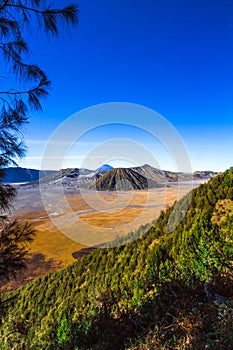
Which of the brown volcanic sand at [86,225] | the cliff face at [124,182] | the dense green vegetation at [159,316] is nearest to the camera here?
the dense green vegetation at [159,316]

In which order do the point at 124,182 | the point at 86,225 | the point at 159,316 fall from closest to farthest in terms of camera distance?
the point at 159,316
the point at 124,182
the point at 86,225

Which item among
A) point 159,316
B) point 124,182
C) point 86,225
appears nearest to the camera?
point 159,316

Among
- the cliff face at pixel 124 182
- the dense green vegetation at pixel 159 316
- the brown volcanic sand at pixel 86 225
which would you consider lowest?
the brown volcanic sand at pixel 86 225

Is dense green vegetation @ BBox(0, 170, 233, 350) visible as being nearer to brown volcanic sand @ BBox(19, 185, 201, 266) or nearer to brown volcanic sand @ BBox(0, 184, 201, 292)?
brown volcanic sand @ BBox(0, 184, 201, 292)

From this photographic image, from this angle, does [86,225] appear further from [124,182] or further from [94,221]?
[124,182]

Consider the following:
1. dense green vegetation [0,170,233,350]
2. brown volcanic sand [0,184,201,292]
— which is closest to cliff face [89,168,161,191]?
brown volcanic sand [0,184,201,292]

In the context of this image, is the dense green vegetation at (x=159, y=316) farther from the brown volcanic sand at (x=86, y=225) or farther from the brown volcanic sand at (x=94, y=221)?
the brown volcanic sand at (x=94, y=221)

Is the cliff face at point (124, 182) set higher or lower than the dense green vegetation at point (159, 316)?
higher

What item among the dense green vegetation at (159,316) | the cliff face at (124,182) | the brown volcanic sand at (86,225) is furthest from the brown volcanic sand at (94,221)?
the dense green vegetation at (159,316)

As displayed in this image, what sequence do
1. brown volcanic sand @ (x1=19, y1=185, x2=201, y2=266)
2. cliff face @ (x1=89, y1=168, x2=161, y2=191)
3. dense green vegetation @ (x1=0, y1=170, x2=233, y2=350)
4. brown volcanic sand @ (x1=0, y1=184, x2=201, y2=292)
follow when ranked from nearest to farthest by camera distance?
dense green vegetation @ (x1=0, y1=170, x2=233, y2=350) → brown volcanic sand @ (x1=0, y1=184, x2=201, y2=292) → brown volcanic sand @ (x1=19, y1=185, x2=201, y2=266) → cliff face @ (x1=89, y1=168, x2=161, y2=191)

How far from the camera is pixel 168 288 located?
11.2ft

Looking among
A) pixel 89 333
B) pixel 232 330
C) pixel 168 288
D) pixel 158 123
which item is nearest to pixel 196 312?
pixel 232 330

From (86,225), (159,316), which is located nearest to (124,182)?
(86,225)

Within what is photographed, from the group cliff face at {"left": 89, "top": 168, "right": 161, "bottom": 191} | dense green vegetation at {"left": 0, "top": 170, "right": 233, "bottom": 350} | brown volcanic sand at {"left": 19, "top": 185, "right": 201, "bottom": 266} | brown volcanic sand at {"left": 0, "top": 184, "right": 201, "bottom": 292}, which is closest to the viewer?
dense green vegetation at {"left": 0, "top": 170, "right": 233, "bottom": 350}
